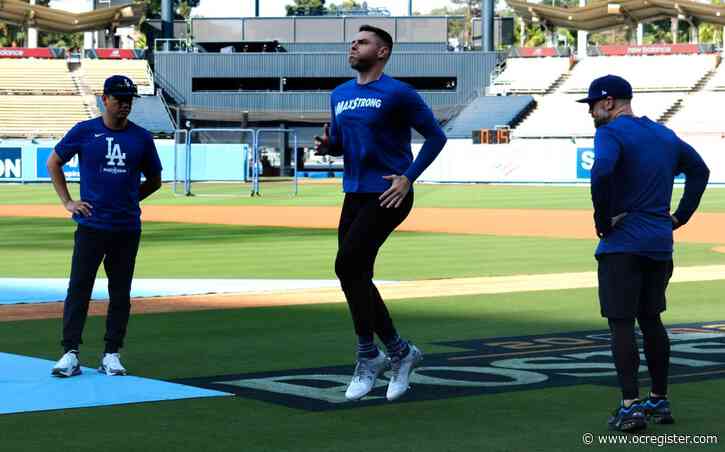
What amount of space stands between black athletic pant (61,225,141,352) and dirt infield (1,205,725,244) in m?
17.2

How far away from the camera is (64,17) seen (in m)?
81.1

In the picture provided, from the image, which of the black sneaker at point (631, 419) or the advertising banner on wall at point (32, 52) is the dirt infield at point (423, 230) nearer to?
the black sneaker at point (631, 419)

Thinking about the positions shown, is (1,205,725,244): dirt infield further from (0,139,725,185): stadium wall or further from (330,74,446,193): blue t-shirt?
(0,139,725,185): stadium wall

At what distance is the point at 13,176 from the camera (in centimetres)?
6088

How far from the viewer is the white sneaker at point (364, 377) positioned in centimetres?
873

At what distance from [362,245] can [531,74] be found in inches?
2891

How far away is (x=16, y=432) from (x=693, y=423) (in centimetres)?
381

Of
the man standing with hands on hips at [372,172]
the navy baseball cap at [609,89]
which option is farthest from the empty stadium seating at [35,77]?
the navy baseball cap at [609,89]

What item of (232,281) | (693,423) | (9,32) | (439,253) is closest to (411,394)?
(693,423)

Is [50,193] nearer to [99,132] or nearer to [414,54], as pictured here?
[414,54]

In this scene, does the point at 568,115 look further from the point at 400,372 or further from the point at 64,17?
the point at 400,372

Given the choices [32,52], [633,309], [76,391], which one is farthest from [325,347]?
[32,52]

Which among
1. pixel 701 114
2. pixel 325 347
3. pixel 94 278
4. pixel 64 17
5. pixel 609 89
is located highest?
pixel 64 17

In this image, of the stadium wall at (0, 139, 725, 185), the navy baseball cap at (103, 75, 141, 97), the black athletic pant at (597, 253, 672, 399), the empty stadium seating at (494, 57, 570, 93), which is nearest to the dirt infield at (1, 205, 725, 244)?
the navy baseball cap at (103, 75, 141, 97)
